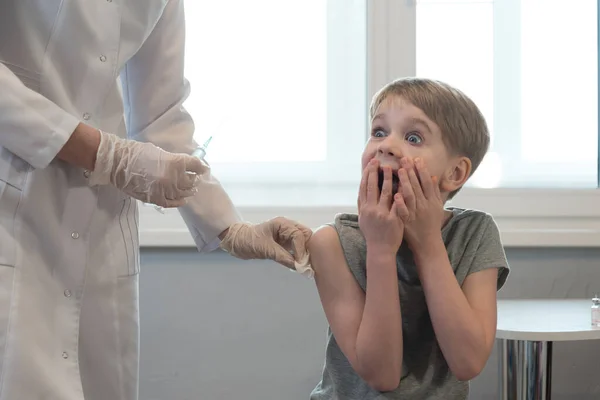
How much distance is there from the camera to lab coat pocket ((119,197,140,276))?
1310mm

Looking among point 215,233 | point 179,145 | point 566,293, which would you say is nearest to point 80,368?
point 215,233

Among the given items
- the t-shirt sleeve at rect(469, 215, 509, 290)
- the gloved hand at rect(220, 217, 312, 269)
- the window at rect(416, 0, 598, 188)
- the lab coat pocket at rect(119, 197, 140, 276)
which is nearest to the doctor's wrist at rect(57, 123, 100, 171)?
the lab coat pocket at rect(119, 197, 140, 276)

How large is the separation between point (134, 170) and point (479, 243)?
1.91 feet

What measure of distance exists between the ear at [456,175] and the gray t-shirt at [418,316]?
2.6 inches

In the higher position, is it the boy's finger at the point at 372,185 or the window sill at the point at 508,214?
the boy's finger at the point at 372,185

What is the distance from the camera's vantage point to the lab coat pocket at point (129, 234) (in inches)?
51.6

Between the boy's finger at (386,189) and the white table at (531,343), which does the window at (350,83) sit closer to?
the white table at (531,343)

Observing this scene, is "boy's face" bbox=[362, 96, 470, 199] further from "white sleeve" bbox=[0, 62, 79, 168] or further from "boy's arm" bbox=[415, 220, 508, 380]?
"white sleeve" bbox=[0, 62, 79, 168]

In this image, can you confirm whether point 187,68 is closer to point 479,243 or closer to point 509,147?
point 509,147

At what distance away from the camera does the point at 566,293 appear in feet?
7.27

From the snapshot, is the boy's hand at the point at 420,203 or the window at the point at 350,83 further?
the window at the point at 350,83

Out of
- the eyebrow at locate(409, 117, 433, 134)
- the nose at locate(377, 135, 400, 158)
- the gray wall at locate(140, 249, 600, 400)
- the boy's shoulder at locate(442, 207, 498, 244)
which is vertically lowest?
the gray wall at locate(140, 249, 600, 400)

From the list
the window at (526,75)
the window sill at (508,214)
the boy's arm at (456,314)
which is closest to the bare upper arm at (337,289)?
the boy's arm at (456,314)

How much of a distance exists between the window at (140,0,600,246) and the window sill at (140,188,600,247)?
8 centimetres
